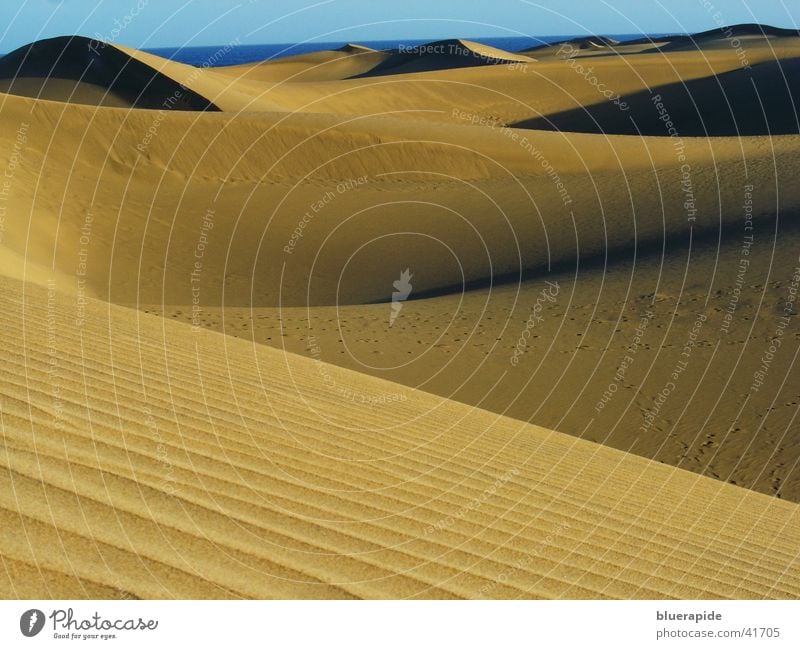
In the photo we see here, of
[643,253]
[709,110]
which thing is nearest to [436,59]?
[709,110]

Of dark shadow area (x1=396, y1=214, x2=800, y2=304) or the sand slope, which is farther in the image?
dark shadow area (x1=396, y1=214, x2=800, y2=304)

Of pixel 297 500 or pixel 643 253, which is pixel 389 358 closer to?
pixel 643 253

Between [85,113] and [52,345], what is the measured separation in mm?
24058

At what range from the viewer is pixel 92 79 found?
4238cm

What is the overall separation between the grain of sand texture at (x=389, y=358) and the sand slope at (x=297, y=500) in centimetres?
2

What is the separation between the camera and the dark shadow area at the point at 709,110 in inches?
1587

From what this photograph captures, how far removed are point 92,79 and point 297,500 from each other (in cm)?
4198

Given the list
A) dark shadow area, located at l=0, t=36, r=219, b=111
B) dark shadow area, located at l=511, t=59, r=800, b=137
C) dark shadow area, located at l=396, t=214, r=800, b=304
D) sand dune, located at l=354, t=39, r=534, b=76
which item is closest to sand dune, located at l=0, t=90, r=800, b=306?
dark shadow area, located at l=396, t=214, r=800, b=304

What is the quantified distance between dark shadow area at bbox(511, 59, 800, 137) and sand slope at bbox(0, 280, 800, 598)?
1370 inches

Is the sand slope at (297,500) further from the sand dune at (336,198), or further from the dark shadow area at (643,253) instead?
the sand dune at (336,198)

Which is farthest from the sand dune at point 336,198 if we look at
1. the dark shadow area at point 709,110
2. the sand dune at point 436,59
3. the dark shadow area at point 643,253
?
the sand dune at point 436,59

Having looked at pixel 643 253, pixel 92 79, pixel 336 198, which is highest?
pixel 92 79

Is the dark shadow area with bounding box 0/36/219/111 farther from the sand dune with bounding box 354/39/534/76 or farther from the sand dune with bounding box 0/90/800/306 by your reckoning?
the sand dune with bounding box 354/39/534/76

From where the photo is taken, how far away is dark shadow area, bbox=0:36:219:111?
39312 millimetres
